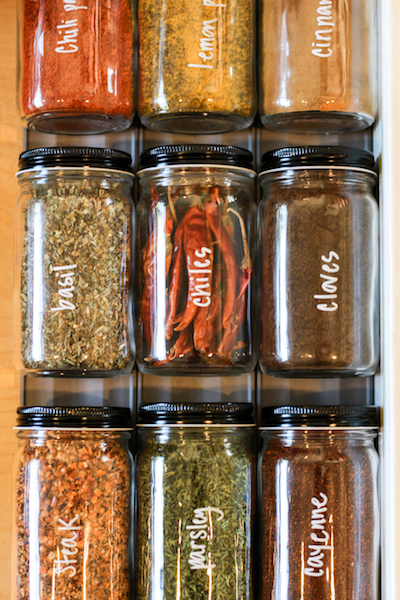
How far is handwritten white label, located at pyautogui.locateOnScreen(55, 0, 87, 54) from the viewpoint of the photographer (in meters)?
0.99

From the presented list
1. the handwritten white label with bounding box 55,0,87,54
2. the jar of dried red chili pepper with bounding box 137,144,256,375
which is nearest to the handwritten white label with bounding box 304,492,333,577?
the jar of dried red chili pepper with bounding box 137,144,256,375

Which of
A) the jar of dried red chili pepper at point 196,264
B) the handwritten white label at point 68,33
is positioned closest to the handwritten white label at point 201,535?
the jar of dried red chili pepper at point 196,264

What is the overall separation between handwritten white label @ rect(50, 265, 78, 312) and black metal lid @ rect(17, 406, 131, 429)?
16cm

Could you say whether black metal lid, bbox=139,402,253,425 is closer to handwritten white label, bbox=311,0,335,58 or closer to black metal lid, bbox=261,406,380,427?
black metal lid, bbox=261,406,380,427

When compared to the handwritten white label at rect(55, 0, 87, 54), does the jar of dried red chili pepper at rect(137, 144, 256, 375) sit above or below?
below

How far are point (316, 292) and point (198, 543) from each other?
1.42ft

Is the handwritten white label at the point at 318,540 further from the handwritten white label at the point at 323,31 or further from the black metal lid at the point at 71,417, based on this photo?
the handwritten white label at the point at 323,31

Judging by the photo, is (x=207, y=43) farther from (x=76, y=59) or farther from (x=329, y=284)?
(x=329, y=284)

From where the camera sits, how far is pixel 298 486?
944 millimetres

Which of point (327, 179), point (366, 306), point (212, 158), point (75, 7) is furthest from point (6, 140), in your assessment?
point (366, 306)

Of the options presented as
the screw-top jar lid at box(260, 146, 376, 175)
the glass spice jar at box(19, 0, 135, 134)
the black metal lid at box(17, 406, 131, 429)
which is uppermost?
the glass spice jar at box(19, 0, 135, 134)

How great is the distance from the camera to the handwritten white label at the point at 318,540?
36.6 inches

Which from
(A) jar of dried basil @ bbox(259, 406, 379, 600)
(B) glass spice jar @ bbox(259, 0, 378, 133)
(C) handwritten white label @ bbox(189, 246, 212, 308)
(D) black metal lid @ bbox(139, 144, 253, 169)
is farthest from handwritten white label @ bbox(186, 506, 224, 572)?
(B) glass spice jar @ bbox(259, 0, 378, 133)

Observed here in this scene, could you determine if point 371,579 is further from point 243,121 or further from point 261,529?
point 243,121
